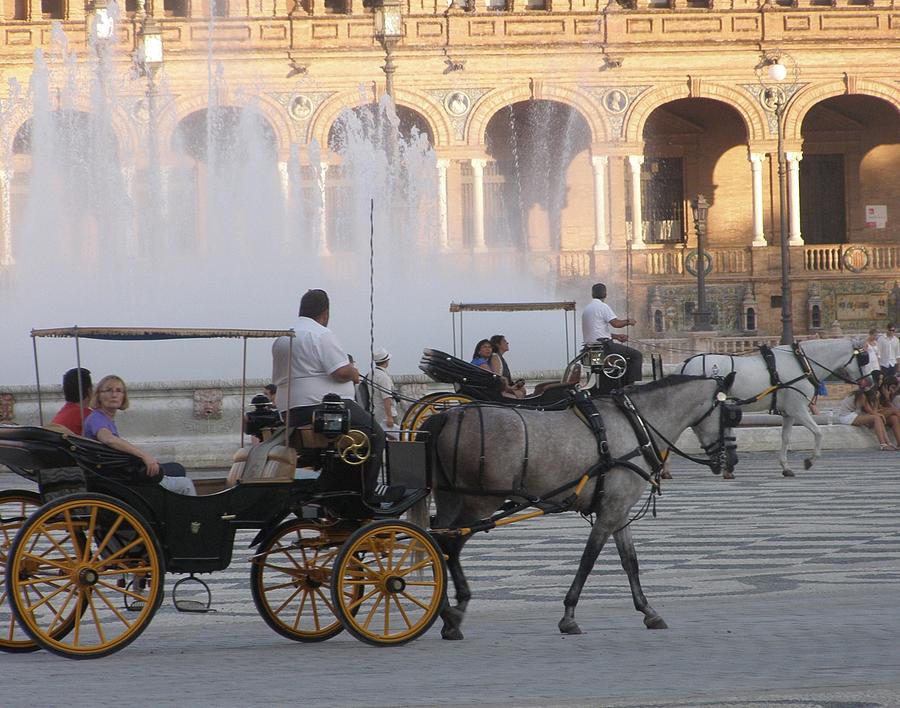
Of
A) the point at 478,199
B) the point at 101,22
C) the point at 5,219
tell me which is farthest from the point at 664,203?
the point at 5,219

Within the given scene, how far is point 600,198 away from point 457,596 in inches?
1302

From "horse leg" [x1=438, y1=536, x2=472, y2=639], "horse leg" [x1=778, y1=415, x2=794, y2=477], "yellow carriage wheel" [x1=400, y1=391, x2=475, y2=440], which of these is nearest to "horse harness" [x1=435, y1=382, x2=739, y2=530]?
"horse leg" [x1=438, y1=536, x2=472, y2=639]

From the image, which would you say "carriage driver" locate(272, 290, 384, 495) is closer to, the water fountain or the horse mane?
the horse mane

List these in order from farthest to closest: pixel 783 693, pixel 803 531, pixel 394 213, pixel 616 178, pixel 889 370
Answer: pixel 616 178
pixel 394 213
pixel 889 370
pixel 803 531
pixel 783 693

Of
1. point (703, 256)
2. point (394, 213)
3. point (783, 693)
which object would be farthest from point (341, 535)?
point (703, 256)

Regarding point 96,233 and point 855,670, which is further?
point 96,233

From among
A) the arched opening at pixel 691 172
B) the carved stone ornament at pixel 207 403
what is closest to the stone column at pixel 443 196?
the arched opening at pixel 691 172

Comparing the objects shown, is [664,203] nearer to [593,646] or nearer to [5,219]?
[5,219]

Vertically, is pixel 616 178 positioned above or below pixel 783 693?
above

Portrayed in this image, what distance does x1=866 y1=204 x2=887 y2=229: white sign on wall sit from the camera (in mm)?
43188

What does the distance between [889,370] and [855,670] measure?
16169mm

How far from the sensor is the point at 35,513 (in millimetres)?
6449

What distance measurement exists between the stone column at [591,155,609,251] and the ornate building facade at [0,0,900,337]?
0.04 metres

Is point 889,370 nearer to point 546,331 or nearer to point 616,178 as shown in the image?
point 546,331
